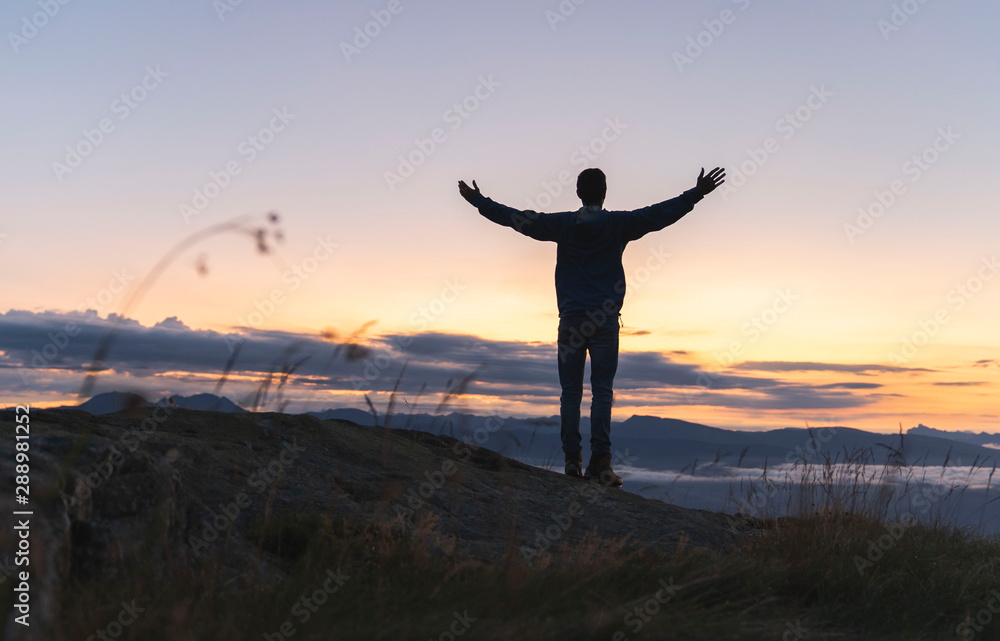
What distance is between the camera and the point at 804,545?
4477 millimetres

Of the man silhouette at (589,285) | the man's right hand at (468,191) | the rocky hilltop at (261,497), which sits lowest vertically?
the rocky hilltop at (261,497)

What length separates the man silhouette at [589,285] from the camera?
6.62m

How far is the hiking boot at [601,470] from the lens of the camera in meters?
6.74

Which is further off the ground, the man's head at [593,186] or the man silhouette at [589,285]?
the man's head at [593,186]

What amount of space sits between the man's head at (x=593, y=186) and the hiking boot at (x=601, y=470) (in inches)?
93.6

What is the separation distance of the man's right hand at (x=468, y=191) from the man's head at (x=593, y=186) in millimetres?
990

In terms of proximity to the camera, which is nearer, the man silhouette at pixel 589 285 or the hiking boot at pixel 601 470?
the man silhouette at pixel 589 285

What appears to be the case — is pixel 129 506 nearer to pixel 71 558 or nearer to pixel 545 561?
pixel 71 558

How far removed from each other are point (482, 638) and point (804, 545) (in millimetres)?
2594

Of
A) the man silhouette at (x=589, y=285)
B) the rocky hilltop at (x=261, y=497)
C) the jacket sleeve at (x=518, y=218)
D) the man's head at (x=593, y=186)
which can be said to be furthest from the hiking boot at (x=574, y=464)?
the man's head at (x=593, y=186)

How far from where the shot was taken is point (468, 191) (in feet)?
22.8

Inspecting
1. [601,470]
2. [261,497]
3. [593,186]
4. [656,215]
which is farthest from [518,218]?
[261,497]

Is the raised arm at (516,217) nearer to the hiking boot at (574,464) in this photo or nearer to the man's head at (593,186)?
the man's head at (593,186)

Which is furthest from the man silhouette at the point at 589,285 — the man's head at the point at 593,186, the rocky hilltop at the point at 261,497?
the rocky hilltop at the point at 261,497
